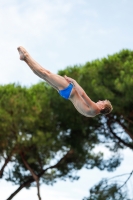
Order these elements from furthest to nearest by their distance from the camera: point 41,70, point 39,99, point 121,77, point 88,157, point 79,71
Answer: point 88,157
point 39,99
point 79,71
point 121,77
point 41,70

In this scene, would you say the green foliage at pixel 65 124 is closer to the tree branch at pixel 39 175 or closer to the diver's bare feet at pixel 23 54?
the tree branch at pixel 39 175

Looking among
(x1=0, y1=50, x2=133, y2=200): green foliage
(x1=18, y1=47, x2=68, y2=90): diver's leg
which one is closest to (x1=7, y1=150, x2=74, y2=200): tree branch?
(x1=0, y1=50, x2=133, y2=200): green foliage

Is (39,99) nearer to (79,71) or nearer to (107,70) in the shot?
(79,71)

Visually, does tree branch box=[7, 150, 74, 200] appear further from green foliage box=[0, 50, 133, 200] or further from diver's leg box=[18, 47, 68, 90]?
diver's leg box=[18, 47, 68, 90]

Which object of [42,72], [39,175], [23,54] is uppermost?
[39,175]

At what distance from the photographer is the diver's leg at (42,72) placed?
477 centimetres

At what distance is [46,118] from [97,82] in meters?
3.19

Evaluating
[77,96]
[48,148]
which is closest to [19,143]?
[48,148]

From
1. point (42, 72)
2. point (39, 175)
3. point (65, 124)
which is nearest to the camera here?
point (42, 72)

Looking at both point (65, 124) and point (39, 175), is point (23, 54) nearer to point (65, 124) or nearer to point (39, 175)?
point (65, 124)

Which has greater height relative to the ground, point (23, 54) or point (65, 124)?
point (65, 124)

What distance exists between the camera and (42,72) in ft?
15.6

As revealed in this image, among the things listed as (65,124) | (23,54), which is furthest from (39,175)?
(23,54)

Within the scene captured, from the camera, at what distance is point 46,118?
16422 mm
